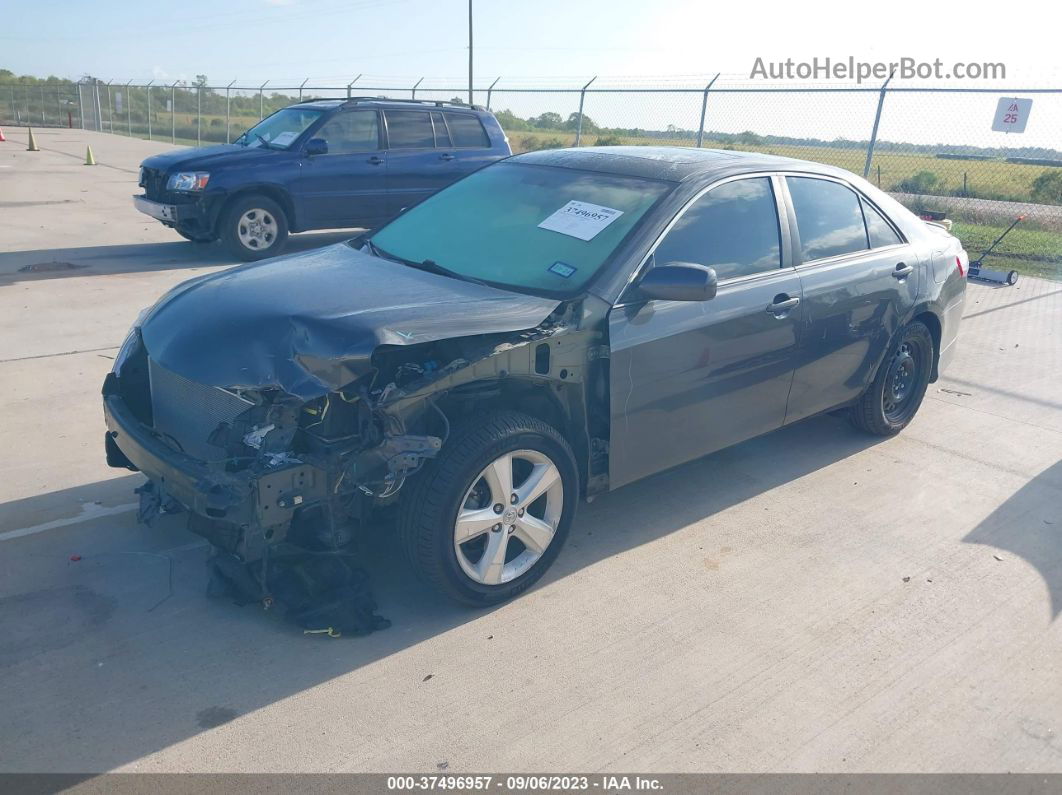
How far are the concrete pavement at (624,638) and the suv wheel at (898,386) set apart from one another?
0.21 m

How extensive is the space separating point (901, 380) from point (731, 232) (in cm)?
202

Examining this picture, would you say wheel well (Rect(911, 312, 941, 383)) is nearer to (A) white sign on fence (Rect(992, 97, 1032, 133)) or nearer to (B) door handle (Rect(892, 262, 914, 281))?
(B) door handle (Rect(892, 262, 914, 281))

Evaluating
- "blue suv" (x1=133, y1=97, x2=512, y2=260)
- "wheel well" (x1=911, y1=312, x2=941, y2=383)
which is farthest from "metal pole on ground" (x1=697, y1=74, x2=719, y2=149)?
"wheel well" (x1=911, y1=312, x2=941, y2=383)

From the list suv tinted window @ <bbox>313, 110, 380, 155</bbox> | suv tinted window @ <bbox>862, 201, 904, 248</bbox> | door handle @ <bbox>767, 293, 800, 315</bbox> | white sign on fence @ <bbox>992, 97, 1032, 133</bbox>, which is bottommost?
door handle @ <bbox>767, 293, 800, 315</bbox>

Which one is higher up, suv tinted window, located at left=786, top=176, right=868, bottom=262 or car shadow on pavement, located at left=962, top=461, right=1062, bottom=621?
suv tinted window, located at left=786, top=176, right=868, bottom=262

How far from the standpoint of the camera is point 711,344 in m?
4.20

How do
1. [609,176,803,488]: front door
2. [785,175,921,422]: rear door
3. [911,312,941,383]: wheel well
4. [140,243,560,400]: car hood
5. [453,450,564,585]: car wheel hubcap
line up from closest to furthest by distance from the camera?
[140,243,560,400]: car hood
[453,450,564,585]: car wheel hubcap
[609,176,803,488]: front door
[785,175,921,422]: rear door
[911,312,941,383]: wheel well

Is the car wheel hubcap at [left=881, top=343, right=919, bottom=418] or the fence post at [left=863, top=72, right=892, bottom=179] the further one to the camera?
the fence post at [left=863, top=72, right=892, bottom=179]

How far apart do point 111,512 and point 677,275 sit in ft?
9.51

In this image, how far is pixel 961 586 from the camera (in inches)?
160

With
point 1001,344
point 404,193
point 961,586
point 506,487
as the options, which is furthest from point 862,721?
point 404,193

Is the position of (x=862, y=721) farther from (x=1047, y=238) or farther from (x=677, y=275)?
(x=1047, y=238)

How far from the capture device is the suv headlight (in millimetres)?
10094

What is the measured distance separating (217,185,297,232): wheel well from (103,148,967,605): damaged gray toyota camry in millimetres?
6047
